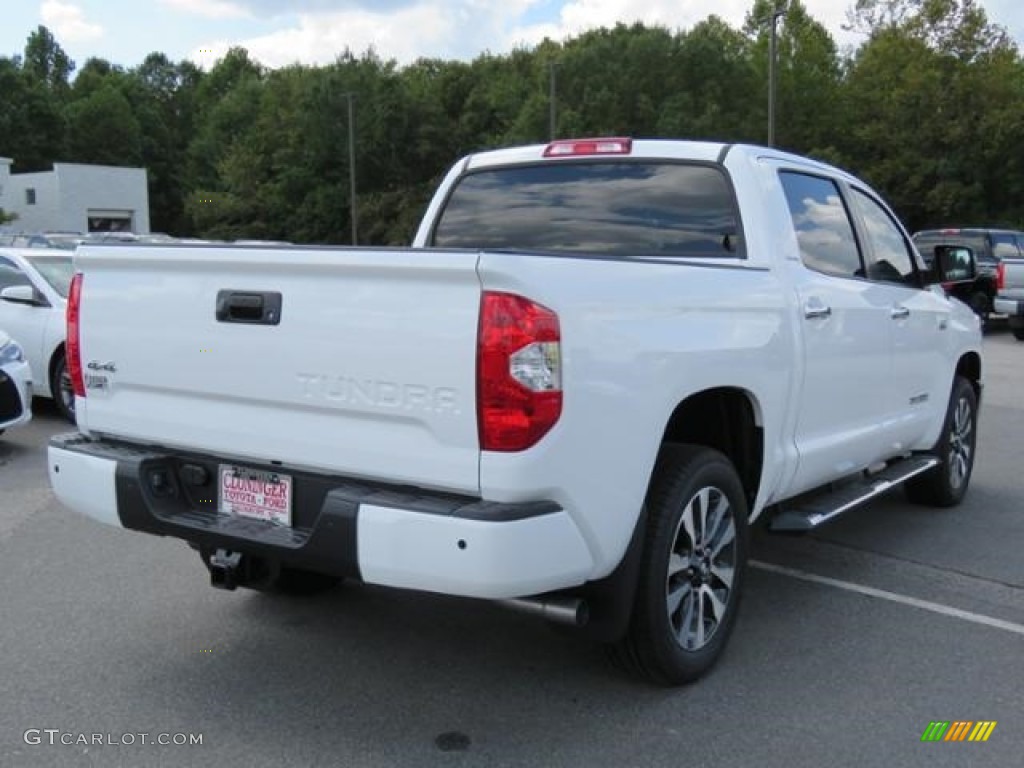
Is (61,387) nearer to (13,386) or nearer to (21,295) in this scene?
(21,295)

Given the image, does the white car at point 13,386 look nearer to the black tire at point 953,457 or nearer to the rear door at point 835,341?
the rear door at point 835,341

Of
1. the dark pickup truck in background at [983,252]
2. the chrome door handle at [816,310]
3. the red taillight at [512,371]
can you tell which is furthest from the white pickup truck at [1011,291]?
the red taillight at [512,371]

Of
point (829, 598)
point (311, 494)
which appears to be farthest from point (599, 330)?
point (829, 598)

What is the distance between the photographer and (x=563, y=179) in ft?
16.0

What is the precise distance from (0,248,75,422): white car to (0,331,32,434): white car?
1.17m

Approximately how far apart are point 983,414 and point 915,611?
627 cm

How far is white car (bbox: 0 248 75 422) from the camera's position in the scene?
9391 mm

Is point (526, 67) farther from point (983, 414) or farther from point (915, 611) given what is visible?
point (915, 611)

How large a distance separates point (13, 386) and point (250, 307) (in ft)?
17.3

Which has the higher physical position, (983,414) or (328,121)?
(328,121)

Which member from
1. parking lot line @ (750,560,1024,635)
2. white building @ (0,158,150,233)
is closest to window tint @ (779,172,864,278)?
parking lot line @ (750,560,1024,635)

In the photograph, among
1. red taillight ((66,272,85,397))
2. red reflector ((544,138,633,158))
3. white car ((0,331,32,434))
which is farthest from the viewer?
white car ((0,331,32,434))

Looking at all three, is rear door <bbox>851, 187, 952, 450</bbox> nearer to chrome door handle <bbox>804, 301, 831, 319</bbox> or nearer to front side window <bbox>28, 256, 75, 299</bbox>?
chrome door handle <bbox>804, 301, 831, 319</bbox>

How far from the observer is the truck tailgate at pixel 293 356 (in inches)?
118
